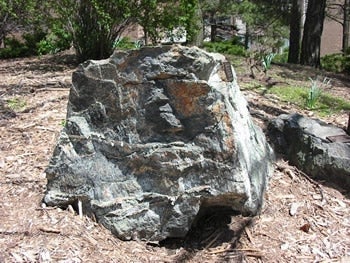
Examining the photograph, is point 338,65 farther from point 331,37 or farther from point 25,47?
point 331,37

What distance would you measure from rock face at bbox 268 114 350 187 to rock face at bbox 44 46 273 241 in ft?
2.83

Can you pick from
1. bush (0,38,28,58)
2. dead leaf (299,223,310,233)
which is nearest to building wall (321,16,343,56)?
bush (0,38,28,58)

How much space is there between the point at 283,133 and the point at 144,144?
1.65 meters

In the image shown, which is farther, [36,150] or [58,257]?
[36,150]

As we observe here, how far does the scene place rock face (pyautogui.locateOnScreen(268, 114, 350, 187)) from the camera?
3707 mm

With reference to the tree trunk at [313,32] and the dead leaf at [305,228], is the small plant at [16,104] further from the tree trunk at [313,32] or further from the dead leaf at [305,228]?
the tree trunk at [313,32]

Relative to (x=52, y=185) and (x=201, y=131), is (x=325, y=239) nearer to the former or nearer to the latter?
(x=201, y=131)

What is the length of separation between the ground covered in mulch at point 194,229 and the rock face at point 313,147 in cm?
9

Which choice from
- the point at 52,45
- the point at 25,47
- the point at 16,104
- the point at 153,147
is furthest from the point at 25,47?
the point at 153,147

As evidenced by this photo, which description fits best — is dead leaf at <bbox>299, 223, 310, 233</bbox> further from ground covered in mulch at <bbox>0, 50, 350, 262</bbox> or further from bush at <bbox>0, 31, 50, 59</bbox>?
bush at <bbox>0, 31, 50, 59</bbox>

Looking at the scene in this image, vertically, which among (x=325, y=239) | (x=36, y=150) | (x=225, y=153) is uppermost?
(x=225, y=153)

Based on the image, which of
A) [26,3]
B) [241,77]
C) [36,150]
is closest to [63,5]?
[26,3]

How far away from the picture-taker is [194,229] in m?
3.16

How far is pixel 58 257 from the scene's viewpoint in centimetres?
265
